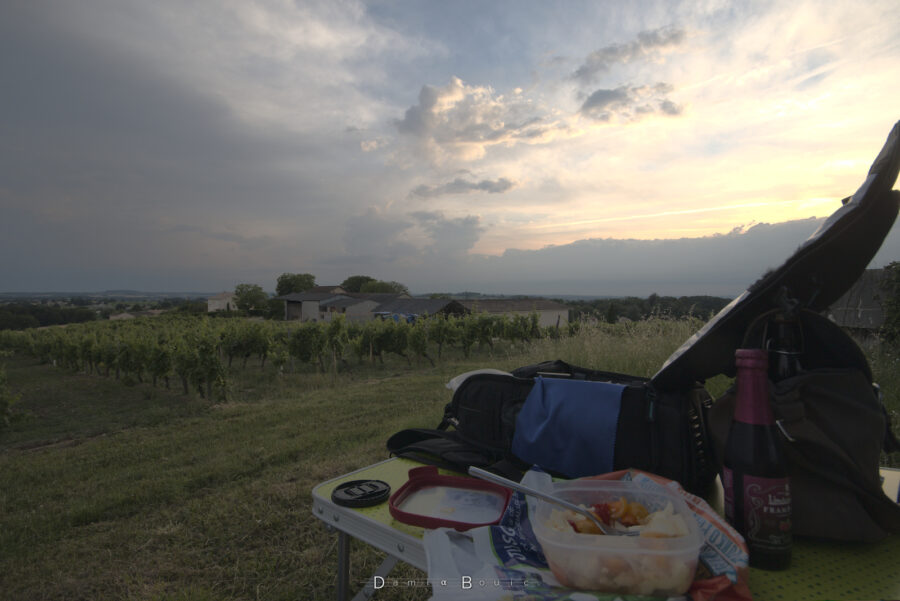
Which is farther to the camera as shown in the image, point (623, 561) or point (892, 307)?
point (892, 307)

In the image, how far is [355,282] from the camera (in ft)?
258

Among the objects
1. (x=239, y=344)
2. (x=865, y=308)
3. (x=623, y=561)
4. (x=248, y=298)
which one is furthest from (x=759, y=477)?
(x=248, y=298)

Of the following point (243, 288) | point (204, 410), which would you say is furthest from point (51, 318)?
point (204, 410)

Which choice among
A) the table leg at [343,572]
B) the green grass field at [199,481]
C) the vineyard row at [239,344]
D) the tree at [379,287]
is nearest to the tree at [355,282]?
the tree at [379,287]

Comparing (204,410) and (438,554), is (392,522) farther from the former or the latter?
(204,410)

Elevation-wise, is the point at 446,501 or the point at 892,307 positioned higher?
the point at 892,307

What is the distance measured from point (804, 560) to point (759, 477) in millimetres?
211

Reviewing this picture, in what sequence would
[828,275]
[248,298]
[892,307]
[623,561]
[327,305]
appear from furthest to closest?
[248,298], [327,305], [892,307], [828,275], [623,561]

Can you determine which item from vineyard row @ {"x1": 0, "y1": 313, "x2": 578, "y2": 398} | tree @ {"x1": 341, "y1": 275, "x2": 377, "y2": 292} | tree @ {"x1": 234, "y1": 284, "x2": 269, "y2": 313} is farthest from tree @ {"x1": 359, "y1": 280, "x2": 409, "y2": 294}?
vineyard row @ {"x1": 0, "y1": 313, "x2": 578, "y2": 398}

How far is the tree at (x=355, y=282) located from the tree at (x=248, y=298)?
17.9m

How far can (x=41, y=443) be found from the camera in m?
6.21

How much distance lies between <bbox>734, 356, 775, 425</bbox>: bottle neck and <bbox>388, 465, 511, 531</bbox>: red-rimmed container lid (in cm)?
56

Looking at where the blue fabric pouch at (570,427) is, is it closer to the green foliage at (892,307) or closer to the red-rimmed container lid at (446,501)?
the red-rimmed container lid at (446,501)

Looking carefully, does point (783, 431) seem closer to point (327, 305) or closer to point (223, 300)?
point (327, 305)
